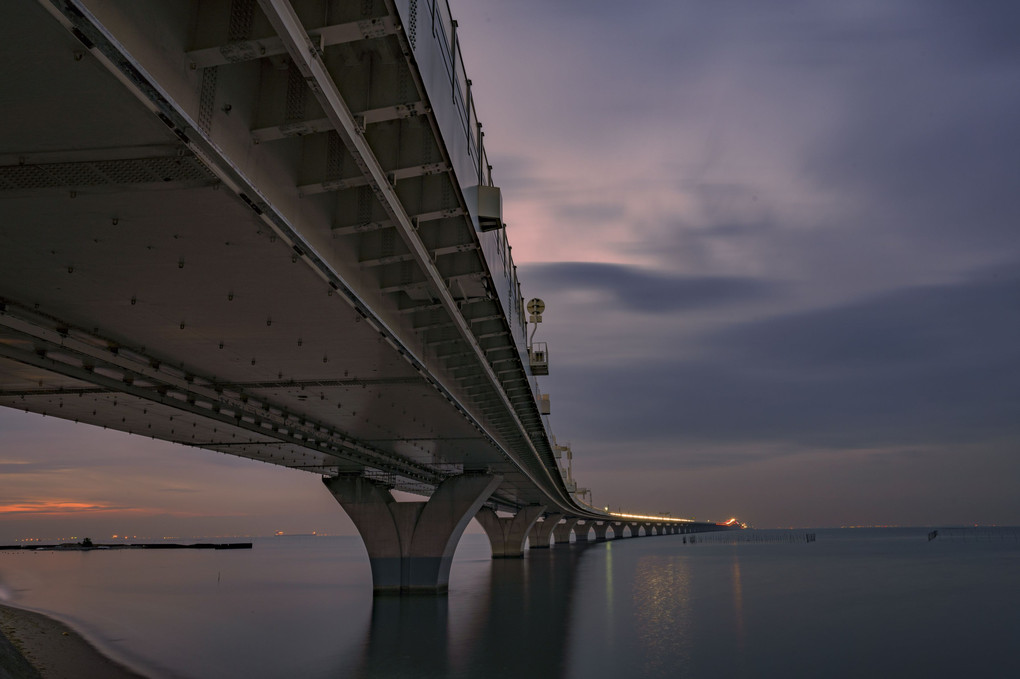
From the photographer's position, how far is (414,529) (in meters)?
46.1

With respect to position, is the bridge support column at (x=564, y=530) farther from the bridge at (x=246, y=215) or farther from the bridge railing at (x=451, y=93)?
the bridge railing at (x=451, y=93)

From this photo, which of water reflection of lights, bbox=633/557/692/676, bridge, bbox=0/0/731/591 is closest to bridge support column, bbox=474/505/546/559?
water reflection of lights, bbox=633/557/692/676

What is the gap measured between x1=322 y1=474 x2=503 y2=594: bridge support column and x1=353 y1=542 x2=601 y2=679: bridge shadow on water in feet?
4.32

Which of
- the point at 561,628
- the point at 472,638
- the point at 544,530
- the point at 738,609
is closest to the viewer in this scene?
the point at 472,638

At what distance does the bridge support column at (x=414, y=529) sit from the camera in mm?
46281

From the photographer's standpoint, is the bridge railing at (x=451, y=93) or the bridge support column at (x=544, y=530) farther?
the bridge support column at (x=544, y=530)

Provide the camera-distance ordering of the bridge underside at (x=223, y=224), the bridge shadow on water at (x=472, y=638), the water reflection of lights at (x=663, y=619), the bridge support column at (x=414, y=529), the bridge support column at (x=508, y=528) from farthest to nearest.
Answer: the bridge support column at (x=508, y=528)
the bridge support column at (x=414, y=529)
the water reflection of lights at (x=663, y=619)
the bridge shadow on water at (x=472, y=638)
the bridge underside at (x=223, y=224)

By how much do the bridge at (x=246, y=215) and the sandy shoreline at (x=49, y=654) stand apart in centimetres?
779

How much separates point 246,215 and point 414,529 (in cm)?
3776

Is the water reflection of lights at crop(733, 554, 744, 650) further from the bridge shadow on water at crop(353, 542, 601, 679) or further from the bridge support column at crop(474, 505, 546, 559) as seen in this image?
the bridge support column at crop(474, 505, 546, 559)

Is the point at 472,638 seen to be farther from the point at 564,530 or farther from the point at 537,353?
the point at 564,530

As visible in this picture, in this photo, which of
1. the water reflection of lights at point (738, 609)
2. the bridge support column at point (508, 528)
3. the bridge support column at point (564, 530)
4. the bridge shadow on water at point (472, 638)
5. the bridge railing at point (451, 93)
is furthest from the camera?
the bridge support column at point (564, 530)

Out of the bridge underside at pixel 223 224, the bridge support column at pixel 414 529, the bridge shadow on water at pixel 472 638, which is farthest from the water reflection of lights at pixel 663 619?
Answer: the bridge support column at pixel 414 529

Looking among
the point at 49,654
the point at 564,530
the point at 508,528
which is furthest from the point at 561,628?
the point at 564,530
